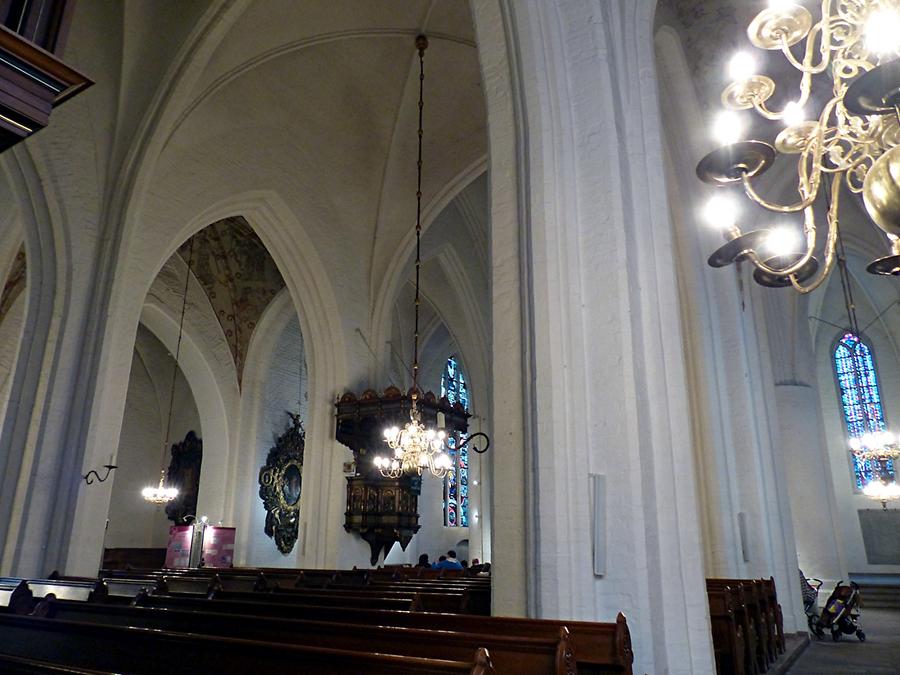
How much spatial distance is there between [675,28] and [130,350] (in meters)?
8.22

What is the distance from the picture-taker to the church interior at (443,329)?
361cm

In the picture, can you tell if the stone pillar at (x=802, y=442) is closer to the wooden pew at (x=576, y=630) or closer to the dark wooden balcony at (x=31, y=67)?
the wooden pew at (x=576, y=630)

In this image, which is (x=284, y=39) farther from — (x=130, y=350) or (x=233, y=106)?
(x=130, y=350)

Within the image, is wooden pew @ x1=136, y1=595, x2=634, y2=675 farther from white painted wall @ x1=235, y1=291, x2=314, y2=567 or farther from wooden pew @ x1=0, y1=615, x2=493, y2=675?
white painted wall @ x1=235, y1=291, x2=314, y2=567

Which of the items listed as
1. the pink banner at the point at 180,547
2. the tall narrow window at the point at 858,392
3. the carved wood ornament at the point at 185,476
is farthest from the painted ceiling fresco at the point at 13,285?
the tall narrow window at the point at 858,392

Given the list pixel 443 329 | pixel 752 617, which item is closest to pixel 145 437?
pixel 443 329

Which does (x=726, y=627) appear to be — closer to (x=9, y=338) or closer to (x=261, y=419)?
(x=261, y=419)

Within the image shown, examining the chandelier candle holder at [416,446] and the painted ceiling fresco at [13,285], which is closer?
the chandelier candle holder at [416,446]

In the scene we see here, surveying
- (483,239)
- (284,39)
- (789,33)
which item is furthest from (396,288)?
(789,33)

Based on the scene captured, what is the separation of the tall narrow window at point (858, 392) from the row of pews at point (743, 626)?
15.9 metres

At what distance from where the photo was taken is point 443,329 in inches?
795

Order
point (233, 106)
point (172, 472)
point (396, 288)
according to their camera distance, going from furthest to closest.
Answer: point (172, 472) < point (396, 288) < point (233, 106)

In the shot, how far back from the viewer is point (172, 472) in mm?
18078

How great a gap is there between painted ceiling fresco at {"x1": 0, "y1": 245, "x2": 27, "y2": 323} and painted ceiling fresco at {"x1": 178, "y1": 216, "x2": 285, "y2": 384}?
3.06 m
